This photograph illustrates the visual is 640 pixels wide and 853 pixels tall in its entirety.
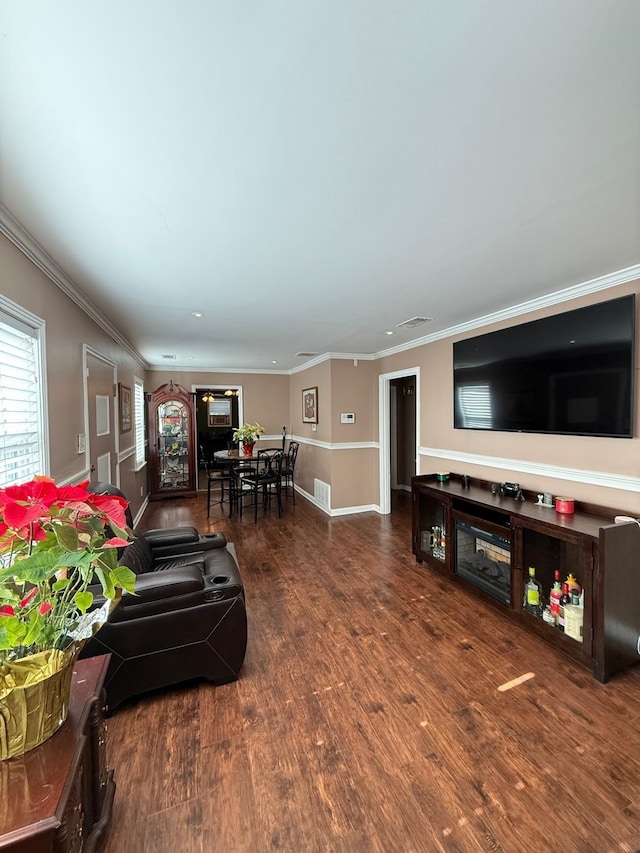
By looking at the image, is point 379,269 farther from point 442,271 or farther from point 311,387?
point 311,387

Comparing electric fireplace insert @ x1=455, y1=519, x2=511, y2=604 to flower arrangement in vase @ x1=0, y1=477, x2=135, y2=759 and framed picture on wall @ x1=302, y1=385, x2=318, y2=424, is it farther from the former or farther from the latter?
framed picture on wall @ x1=302, y1=385, x2=318, y2=424

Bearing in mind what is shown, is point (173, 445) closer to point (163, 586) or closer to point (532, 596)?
point (163, 586)

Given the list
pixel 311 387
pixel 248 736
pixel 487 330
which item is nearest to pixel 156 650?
pixel 248 736

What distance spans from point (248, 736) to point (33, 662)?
4.07 ft

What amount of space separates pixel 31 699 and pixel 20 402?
151 cm

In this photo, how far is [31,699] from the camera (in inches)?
36.4

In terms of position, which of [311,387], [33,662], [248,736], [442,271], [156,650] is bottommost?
[248,736]

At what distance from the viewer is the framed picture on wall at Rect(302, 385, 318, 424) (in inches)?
238

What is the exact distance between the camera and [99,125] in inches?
44.9

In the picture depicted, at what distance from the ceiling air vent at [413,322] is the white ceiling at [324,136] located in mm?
1102

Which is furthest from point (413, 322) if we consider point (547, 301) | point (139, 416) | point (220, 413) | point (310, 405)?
point (220, 413)

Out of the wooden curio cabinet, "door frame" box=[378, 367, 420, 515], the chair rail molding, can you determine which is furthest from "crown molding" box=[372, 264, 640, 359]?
the wooden curio cabinet

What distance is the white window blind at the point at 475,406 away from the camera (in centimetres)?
337

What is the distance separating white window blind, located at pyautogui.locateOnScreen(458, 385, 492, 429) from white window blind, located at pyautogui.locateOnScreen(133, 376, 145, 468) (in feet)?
15.0
